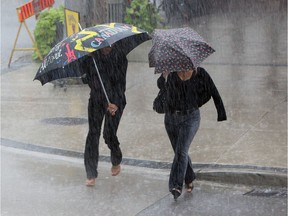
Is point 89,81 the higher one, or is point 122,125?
point 89,81

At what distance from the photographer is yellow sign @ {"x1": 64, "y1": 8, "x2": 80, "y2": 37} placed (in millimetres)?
11984

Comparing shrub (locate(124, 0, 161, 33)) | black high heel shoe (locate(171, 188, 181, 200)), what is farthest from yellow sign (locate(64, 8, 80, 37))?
black high heel shoe (locate(171, 188, 181, 200))

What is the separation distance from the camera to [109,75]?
6621 millimetres

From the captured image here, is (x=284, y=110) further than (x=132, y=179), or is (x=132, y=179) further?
(x=284, y=110)

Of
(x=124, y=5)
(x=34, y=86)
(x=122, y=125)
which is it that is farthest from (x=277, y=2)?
(x=122, y=125)

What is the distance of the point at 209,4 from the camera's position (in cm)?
2580

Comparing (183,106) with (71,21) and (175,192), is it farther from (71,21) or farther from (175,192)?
(71,21)

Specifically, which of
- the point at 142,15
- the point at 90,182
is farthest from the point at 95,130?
the point at 142,15

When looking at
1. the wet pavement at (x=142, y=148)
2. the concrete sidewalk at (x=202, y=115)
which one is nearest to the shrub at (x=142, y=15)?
the concrete sidewalk at (x=202, y=115)

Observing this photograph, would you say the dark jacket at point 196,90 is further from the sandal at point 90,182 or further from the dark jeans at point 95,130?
the sandal at point 90,182

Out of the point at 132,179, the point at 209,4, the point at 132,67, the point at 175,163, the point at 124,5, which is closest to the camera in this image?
the point at 175,163

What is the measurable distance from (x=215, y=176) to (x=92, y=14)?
7.23 meters

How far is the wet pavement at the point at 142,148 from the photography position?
20.8ft

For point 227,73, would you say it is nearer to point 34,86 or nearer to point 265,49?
point 265,49
